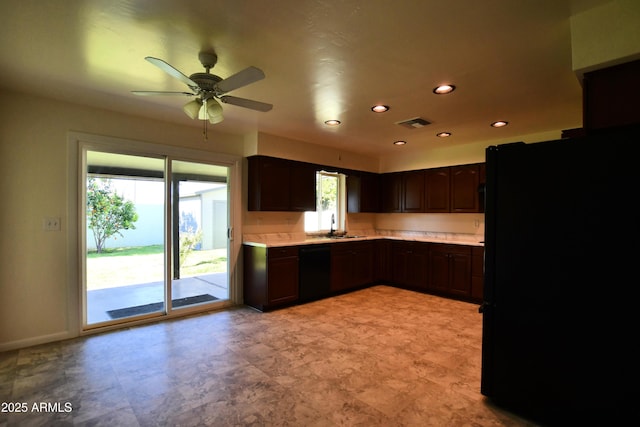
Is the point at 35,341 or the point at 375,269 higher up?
the point at 375,269

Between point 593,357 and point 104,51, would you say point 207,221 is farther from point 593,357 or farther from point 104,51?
point 593,357

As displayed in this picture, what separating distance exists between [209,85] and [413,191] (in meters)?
4.24

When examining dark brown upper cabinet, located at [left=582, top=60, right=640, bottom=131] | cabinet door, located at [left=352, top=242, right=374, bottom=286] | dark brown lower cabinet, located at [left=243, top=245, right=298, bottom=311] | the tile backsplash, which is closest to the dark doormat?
dark brown lower cabinet, located at [left=243, top=245, right=298, bottom=311]

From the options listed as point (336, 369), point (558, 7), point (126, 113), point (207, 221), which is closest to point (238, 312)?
point (207, 221)

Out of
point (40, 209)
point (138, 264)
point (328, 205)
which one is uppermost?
point (328, 205)

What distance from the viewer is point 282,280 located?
4332 mm

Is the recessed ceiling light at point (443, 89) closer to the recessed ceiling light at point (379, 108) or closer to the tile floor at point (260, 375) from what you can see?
the recessed ceiling light at point (379, 108)

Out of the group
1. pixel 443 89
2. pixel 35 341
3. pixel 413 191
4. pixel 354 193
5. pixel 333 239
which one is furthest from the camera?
pixel 354 193

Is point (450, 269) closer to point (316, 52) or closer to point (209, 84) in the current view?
point (316, 52)

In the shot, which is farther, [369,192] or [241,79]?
[369,192]

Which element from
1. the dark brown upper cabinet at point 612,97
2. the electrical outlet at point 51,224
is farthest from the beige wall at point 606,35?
the electrical outlet at point 51,224

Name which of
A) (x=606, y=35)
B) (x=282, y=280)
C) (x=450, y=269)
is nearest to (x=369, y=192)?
(x=450, y=269)

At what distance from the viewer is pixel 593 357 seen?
1.74 metres

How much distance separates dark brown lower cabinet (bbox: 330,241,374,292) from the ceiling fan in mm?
2984
